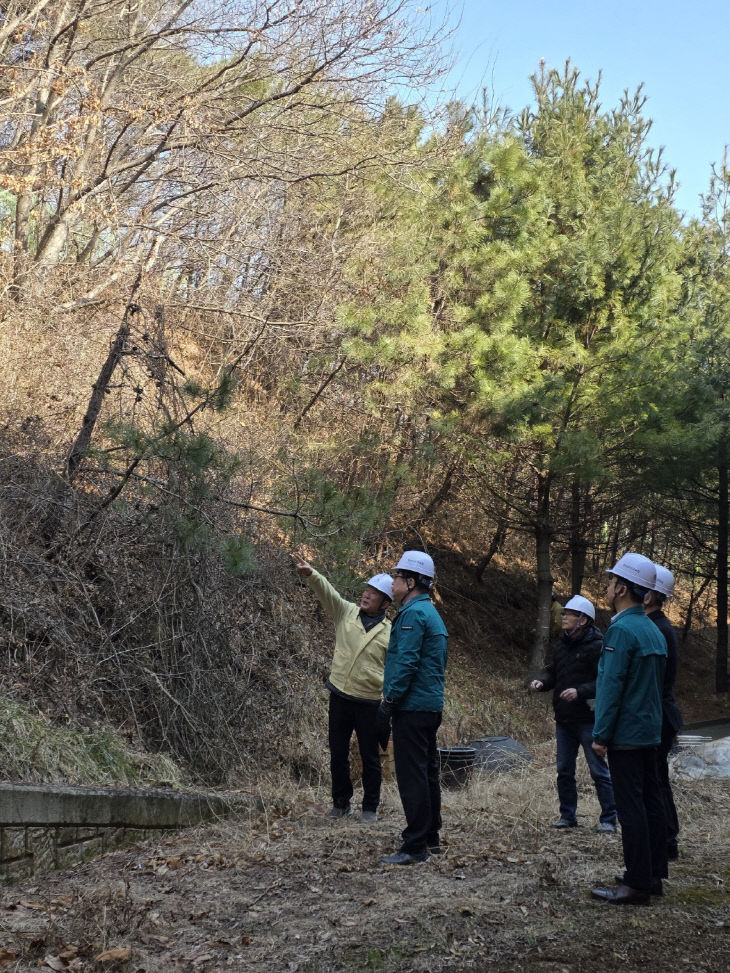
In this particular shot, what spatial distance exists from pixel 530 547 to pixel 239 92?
12.8 meters

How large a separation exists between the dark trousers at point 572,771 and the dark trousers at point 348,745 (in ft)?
4.35

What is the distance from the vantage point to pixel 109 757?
7051mm

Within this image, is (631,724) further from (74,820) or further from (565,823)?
(74,820)

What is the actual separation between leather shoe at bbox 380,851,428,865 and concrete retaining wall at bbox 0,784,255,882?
5.26ft

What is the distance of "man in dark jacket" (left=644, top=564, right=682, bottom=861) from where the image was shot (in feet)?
19.0

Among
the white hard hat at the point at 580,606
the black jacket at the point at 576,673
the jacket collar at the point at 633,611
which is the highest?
the jacket collar at the point at 633,611

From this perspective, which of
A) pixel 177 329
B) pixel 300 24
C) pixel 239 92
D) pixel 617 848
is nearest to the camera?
pixel 617 848

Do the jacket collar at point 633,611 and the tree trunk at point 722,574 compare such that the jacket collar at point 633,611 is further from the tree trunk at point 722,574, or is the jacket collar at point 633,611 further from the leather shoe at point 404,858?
the tree trunk at point 722,574

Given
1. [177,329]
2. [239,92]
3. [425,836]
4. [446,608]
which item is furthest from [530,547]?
[425,836]

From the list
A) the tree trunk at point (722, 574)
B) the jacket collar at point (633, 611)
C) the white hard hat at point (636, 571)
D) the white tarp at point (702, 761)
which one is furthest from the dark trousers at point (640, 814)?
the tree trunk at point (722, 574)

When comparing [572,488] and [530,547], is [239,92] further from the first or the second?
[530,547]

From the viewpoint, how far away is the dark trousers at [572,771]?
7.04 m

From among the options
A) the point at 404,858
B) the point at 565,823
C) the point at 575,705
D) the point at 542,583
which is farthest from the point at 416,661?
the point at 542,583

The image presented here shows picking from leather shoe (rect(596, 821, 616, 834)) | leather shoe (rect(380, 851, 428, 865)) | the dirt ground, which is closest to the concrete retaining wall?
the dirt ground
